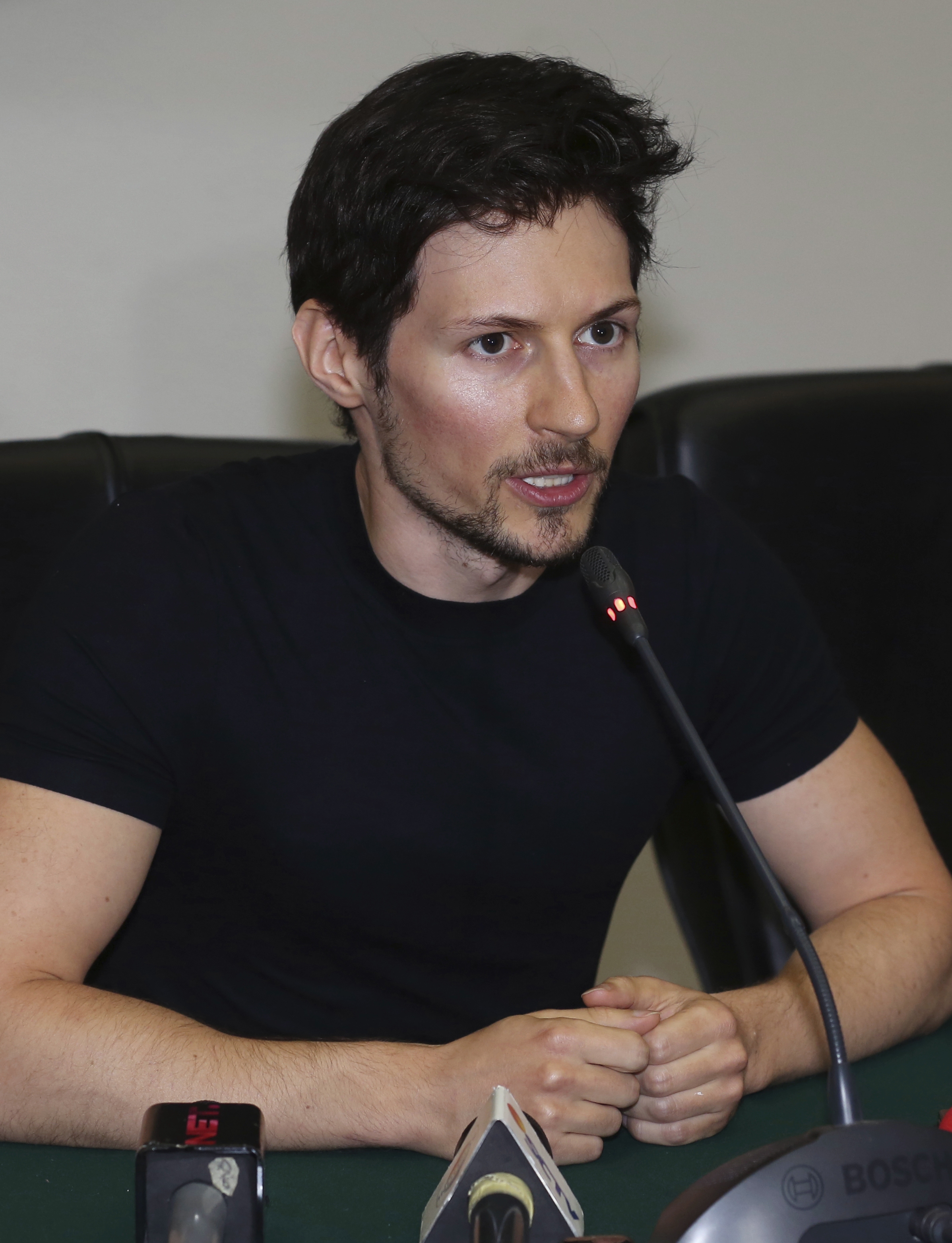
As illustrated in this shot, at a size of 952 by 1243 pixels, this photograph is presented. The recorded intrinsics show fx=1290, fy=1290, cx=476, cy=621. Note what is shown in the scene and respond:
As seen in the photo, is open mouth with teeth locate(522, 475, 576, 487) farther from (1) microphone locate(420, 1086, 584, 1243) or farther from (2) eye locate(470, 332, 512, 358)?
(1) microphone locate(420, 1086, 584, 1243)

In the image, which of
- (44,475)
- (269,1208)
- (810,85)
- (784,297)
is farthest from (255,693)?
(810,85)

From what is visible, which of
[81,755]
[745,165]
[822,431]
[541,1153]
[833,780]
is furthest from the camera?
[745,165]

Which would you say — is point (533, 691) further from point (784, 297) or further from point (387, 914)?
point (784, 297)

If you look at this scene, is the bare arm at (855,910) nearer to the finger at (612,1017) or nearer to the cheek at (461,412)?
the finger at (612,1017)

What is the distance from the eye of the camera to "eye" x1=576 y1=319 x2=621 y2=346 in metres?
1.24

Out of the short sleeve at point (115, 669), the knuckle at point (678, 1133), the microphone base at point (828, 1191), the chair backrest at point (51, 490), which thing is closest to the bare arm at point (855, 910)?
the knuckle at point (678, 1133)

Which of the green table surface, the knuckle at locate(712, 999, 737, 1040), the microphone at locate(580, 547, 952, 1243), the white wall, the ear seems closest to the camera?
the microphone at locate(580, 547, 952, 1243)

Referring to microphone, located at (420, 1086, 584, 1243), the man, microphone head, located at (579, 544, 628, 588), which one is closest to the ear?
the man

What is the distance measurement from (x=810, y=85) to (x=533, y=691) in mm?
1139

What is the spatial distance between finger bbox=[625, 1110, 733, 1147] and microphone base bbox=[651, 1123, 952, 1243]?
0.22 meters

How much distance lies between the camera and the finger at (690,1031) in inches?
39.1

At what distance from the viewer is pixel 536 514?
3.98 feet

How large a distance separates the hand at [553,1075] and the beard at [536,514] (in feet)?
1.43

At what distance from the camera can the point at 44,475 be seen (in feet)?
4.23
